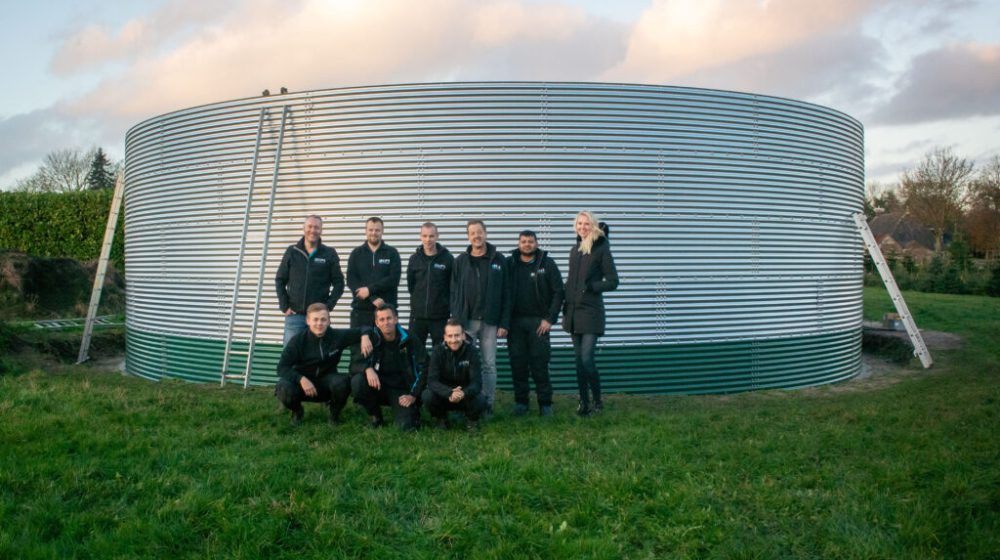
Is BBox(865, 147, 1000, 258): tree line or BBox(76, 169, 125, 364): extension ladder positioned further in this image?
BBox(865, 147, 1000, 258): tree line

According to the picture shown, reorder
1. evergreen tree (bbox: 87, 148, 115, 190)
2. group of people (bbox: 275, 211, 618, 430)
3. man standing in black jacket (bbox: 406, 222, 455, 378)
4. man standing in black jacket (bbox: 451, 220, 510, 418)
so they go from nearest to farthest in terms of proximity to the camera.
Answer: group of people (bbox: 275, 211, 618, 430) < man standing in black jacket (bbox: 451, 220, 510, 418) < man standing in black jacket (bbox: 406, 222, 455, 378) < evergreen tree (bbox: 87, 148, 115, 190)

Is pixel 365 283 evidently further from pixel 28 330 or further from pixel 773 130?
pixel 28 330

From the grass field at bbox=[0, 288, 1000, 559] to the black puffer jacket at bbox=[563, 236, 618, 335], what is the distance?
892 mm

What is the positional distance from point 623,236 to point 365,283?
10.7ft

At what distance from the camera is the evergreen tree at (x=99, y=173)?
42822 mm

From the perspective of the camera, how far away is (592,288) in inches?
265

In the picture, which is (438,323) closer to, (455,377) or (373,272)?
(373,272)

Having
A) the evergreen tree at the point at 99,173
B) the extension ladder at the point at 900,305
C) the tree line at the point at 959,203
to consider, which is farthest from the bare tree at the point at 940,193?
the evergreen tree at the point at 99,173

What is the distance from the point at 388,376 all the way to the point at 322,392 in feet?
1.88

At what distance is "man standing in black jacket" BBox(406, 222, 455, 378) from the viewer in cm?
690

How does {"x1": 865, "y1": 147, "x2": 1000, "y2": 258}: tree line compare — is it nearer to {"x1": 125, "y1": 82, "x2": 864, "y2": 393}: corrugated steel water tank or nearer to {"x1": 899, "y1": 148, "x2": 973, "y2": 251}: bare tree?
{"x1": 899, "y1": 148, "x2": 973, "y2": 251}: bare tree

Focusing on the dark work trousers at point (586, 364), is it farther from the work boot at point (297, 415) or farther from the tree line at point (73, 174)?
the tree line at point (73, 174)

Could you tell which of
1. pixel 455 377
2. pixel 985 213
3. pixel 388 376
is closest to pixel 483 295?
pixel 455 377

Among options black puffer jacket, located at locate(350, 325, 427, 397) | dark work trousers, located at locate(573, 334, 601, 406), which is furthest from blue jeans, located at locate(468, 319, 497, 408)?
dark work trousers, located at locate(573, 334, 601, 406)
